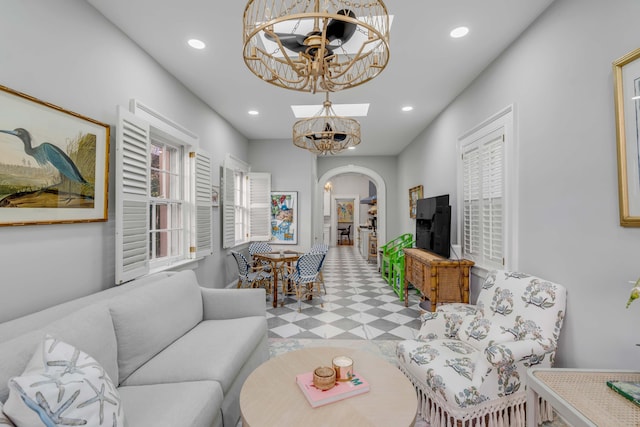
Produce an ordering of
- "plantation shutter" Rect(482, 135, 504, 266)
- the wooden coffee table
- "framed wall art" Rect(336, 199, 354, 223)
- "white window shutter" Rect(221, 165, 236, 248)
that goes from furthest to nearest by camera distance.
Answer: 1. "framed wall art" Rect(336, 199, 354, 223)
2. "white window shutter" Rect(221, 165, 236, 248)
3. "plantation shutter" Rect(482, 135, 504, 266)
4. the wooden coffee table

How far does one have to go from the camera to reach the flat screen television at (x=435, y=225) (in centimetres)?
343

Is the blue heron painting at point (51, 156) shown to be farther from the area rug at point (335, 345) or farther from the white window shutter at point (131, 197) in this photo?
the area rug at point (335, 345)

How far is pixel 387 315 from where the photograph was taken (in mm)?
3883

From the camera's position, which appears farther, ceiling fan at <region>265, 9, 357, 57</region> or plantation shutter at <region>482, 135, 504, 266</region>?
plantation shutter at <region>482, 135, 504, 266</region>

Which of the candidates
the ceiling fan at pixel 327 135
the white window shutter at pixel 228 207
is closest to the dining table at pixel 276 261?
the white window shutter at pixel 228 207

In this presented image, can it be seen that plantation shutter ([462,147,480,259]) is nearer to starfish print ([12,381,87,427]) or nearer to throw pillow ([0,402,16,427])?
starfish print ([12,381,87,427])

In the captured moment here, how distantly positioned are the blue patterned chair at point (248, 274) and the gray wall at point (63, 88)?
2048mm

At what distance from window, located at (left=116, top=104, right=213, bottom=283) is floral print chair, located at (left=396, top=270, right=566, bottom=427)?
7.59 ft

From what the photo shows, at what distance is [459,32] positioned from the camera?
2418 millimetres

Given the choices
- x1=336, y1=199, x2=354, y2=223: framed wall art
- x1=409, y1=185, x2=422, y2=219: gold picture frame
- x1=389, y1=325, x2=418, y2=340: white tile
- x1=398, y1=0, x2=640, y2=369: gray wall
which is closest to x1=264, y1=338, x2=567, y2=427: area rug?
x1=389, y1=325, x2=418, y2=340: white tile

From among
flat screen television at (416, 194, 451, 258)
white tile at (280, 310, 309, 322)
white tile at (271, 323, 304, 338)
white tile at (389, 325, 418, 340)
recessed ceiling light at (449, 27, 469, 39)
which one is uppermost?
recessed ceiling light at (449, 27, 469, 39)

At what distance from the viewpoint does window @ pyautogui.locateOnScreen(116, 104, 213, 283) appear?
7.54ft

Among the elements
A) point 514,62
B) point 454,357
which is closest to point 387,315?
point 454,357

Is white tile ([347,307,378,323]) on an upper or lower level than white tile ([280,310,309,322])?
lower
